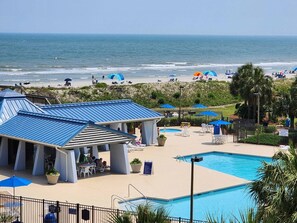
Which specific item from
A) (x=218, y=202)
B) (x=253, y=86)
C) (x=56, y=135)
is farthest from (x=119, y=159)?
(x=253, y=86)

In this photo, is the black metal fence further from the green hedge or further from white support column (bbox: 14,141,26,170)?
the green hedge

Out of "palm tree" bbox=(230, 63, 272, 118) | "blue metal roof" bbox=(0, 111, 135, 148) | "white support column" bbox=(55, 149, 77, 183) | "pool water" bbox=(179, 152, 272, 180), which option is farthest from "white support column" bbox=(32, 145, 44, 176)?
"palm tree" bbox=(230, 63, 272, 118)

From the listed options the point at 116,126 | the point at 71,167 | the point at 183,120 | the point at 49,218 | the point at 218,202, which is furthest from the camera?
the point at 183,120

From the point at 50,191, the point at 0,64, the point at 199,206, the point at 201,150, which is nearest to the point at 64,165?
the point at 50,191

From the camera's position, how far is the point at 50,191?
26.4 m

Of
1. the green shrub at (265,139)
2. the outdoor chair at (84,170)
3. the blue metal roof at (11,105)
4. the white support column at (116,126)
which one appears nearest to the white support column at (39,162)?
the outdoor chair at (84,170)

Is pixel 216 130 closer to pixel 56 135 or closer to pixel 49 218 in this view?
pixel 56 135

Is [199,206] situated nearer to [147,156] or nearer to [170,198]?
[170,198]

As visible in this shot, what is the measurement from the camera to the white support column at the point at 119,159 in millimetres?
30094

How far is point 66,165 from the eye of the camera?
28328mm

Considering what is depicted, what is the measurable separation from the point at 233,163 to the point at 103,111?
25.8 feet

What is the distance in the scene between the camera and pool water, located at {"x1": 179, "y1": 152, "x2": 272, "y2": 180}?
32.8 meters

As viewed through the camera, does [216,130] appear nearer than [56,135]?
No

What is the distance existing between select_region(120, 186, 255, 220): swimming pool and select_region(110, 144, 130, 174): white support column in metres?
4.86
